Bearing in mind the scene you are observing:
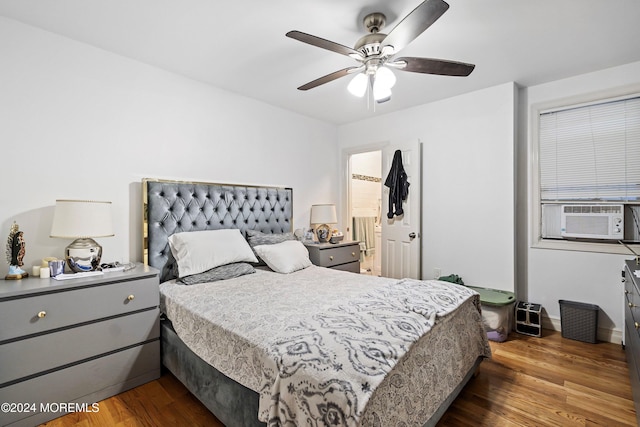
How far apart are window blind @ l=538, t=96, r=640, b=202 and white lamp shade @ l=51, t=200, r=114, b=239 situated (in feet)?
13.1

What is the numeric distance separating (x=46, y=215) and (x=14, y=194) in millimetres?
216

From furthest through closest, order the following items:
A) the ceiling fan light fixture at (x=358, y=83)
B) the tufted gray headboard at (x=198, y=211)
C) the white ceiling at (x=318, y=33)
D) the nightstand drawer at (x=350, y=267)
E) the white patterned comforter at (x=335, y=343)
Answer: the nightstand drawer at (x=350, y=267) → the tufted gray headboard at (x=198, y=211) → the ceiling fan light fixture at (x=358, y=83) → the white ceiling at (x=318, y=33) → the white patterned comforter at (x=335, y=343)

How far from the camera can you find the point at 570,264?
2920 millimetres

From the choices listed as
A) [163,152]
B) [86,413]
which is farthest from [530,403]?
[163,152]

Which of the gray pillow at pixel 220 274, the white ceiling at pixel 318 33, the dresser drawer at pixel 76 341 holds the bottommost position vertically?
the dresser drawer at pixel 76 341

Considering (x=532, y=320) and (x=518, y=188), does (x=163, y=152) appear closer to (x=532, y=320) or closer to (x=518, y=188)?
(x=518, y=188)

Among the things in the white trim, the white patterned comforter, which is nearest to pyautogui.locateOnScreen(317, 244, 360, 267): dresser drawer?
the white trim

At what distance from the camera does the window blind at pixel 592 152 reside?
268 cm

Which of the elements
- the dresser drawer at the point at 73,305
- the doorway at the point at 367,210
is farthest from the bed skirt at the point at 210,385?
the doorway at the point at 367,210

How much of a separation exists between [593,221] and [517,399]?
194 cm

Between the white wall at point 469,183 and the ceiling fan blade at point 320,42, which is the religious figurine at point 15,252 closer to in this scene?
the ceiling fan blade at point 320,42

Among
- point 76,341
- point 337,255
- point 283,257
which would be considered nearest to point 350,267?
point 337,255

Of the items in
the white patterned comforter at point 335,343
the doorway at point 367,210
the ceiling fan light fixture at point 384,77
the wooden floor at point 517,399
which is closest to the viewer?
the white patterned comforter at point 335,343

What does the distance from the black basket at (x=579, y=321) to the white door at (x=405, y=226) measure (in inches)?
55.0
